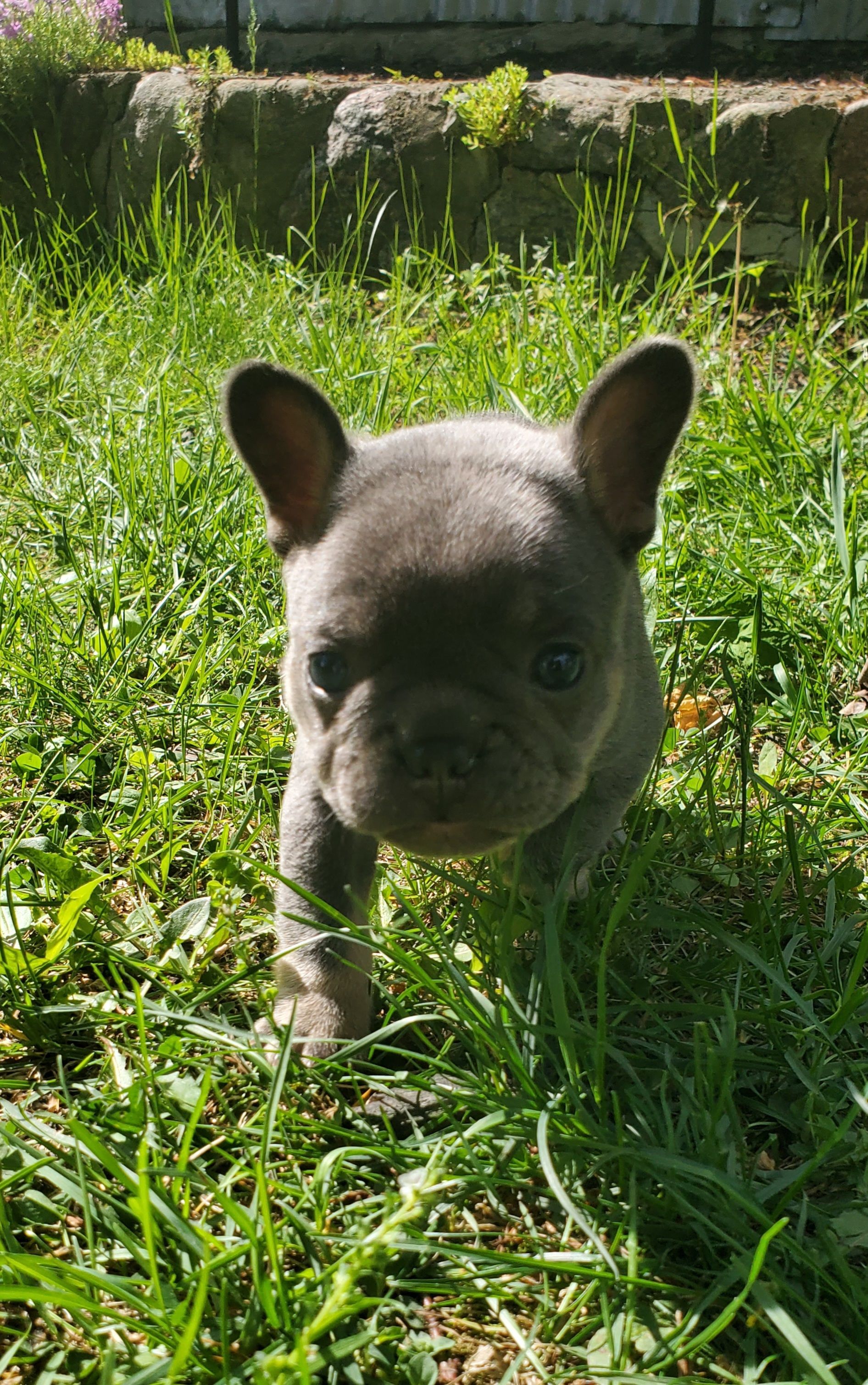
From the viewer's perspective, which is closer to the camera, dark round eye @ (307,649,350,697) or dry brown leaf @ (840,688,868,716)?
dark round eye @ (307,649,350,697)

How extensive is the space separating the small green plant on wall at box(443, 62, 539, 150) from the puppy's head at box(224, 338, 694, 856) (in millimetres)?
6513

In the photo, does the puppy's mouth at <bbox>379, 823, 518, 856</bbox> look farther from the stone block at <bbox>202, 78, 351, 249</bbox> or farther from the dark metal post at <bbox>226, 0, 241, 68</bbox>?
the dark metal post at <bbox>226, 0, 241, 68</bbox>

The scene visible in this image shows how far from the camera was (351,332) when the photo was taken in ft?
22.9

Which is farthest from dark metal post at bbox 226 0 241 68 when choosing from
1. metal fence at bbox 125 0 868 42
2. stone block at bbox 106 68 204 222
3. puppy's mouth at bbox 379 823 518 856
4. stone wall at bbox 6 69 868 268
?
puppy's mouth at bbox 379 823 518 856

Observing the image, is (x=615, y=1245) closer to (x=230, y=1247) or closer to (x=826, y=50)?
(x=230, y=1247)

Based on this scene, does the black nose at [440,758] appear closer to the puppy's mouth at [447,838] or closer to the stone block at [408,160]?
the puppy's mouth at [447,838]

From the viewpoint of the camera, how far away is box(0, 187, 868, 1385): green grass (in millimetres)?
2330

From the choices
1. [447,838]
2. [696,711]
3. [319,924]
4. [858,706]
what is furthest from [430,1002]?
[858,706]

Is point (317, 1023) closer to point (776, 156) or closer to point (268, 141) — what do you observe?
point (776, 156)

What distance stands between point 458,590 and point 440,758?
43 cm

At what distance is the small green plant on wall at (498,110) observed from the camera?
29.3 ft

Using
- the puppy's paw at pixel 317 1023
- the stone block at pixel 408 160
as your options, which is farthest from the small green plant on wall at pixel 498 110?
the puppy's paw at pixel 317 1023

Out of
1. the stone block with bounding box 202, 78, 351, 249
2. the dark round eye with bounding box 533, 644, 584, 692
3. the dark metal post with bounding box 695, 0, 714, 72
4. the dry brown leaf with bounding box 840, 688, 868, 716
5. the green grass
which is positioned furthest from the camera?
the stone block with bounding box 202, 78, 351, 249

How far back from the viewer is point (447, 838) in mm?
2865
